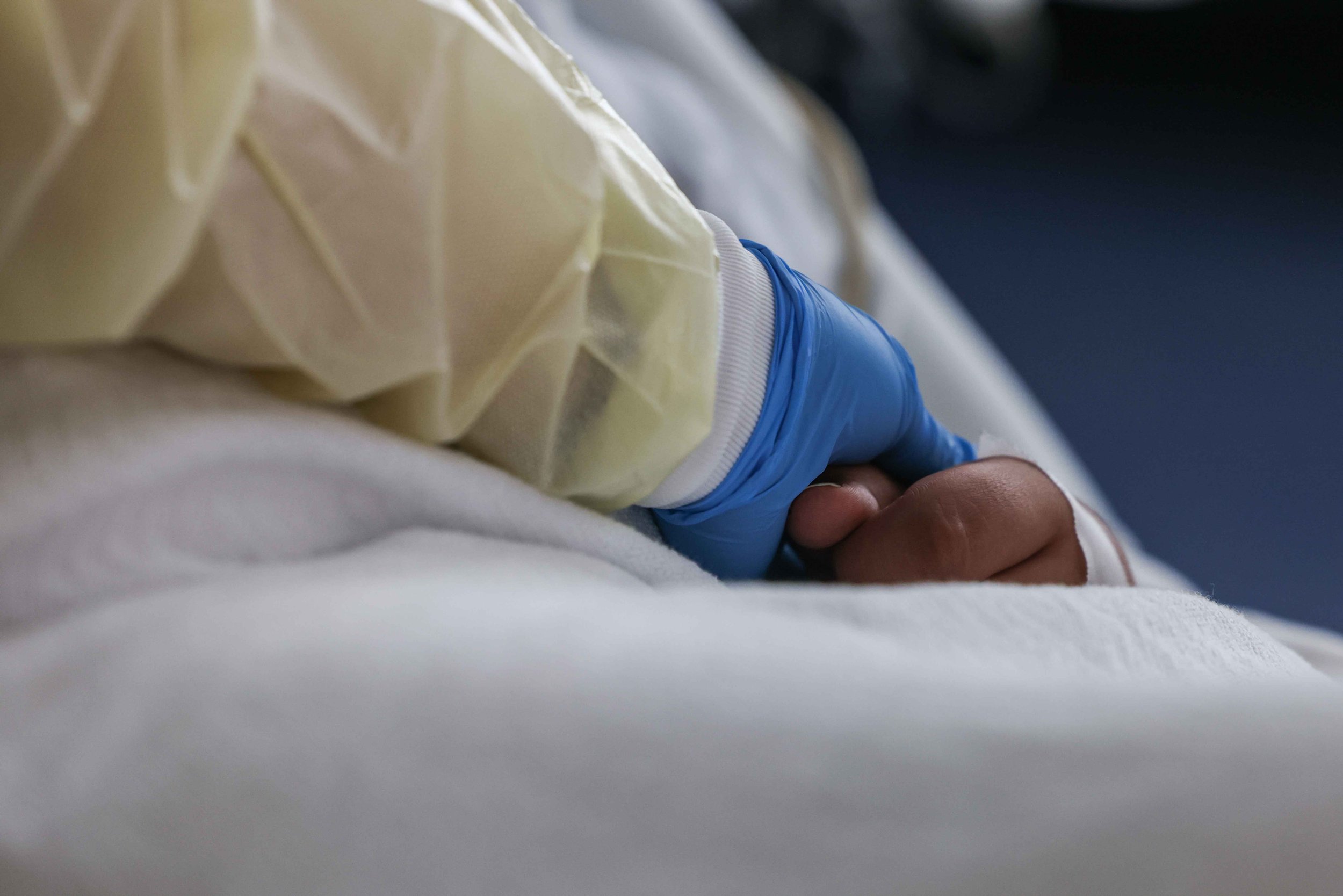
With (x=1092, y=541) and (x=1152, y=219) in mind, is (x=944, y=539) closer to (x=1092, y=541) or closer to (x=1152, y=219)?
(x=1092, y=541)

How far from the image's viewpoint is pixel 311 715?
0.23 meters

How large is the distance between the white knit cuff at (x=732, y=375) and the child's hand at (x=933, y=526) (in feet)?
0.20

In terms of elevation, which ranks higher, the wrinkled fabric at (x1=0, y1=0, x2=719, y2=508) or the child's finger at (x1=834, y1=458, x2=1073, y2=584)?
the wrinkled fabric at (x1=0, y1=0, x2=719, y2=508)

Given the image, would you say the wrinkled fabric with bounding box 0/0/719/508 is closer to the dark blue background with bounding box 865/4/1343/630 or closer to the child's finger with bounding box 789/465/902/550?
the child's finger with bounding box 789/465/902/550

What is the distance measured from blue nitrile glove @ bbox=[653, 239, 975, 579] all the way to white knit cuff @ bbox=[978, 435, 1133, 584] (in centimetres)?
8

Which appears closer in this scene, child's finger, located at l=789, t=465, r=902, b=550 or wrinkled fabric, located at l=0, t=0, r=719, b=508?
wrinkled fabric, located at l=0, t=0, r=719, b=508

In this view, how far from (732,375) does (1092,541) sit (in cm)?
24

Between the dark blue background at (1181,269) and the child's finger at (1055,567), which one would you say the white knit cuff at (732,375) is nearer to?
the child's finger at (1055,567)

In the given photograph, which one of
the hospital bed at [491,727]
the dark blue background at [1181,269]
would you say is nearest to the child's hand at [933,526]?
the hospital bed at [491,727]

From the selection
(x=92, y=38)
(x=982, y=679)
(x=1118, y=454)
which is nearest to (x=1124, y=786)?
(x=982, y=679)

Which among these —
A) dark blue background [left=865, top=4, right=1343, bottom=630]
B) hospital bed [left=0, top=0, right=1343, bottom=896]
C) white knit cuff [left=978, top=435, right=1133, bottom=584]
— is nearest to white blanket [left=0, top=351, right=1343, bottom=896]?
hospital bed [left=0, top=0, right=1343, bottom=896]

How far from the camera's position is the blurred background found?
1189 millimetres

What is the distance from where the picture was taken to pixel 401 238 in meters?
0.28

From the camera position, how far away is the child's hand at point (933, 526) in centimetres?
42
